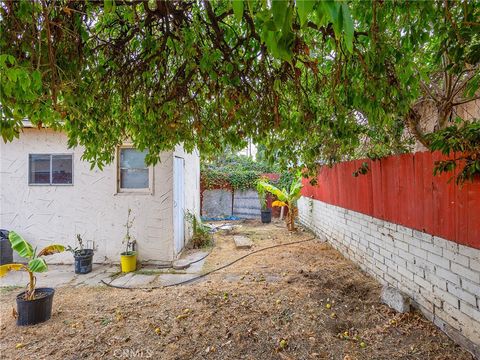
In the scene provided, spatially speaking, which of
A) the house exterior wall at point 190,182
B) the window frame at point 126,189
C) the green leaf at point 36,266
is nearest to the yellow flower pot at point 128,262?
the window frame at point 126,189

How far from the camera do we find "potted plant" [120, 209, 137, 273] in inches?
253

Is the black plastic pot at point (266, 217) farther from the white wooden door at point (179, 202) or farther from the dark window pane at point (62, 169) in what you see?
the dark window pane at point (62, 169)

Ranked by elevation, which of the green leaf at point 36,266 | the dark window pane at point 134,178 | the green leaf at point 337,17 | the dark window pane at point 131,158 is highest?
the dark window pane at point 131,158

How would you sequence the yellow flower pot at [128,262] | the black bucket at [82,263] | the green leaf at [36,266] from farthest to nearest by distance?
the yellow flower pot at [128,262] → the black bucket at [82,263] → the green leaf at [36,266]

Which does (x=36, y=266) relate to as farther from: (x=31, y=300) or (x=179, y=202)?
(x=179, y=202)

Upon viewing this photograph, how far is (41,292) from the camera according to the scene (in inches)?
171

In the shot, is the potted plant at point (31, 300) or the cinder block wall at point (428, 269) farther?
the potted plant at point (31, 300)

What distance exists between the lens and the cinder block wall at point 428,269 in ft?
9.85

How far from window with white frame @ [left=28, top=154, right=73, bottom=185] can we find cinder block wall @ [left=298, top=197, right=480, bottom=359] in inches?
255

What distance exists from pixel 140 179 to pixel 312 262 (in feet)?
14.1

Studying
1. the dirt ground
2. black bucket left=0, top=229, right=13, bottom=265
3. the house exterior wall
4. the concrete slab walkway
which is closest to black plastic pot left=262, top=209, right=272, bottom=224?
the house exterior wall

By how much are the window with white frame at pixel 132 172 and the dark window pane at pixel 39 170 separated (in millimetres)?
1675

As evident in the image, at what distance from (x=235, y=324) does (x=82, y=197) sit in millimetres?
4954

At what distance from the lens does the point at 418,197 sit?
3.90 m
